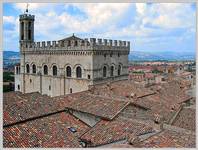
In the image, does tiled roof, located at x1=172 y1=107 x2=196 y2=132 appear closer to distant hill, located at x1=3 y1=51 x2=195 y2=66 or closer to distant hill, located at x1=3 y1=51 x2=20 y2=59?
distant hill, located at x1=3 y1=51 x2=195 y2=66

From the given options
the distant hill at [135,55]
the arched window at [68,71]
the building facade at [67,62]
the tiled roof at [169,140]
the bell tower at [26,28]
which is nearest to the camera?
the tiled roof at [169,140]

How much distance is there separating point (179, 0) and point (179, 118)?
6.27 meters

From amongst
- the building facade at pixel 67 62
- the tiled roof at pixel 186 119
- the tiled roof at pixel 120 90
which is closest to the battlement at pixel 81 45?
the building facade at pixel 67 62

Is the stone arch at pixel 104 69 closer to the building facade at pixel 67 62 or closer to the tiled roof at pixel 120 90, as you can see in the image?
the building facade at pixel 67 62

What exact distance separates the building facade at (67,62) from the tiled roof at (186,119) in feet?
20.9

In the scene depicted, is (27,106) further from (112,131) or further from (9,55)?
(9,55)

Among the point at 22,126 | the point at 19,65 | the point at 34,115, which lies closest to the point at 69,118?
the point at 34,115

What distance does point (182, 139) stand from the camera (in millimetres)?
7898

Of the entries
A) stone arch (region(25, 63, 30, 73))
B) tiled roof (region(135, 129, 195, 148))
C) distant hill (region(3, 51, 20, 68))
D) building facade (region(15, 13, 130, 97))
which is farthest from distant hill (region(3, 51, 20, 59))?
tiled roof (region(135, 129, 195, 148))

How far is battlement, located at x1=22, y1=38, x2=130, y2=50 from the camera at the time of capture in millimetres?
17281

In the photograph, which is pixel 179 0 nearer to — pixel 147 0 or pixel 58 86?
pixel 147 0

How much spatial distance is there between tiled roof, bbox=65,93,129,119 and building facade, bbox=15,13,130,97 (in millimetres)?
4204

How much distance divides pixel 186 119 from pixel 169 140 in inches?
151

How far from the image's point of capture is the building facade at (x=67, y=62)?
17578 mm
